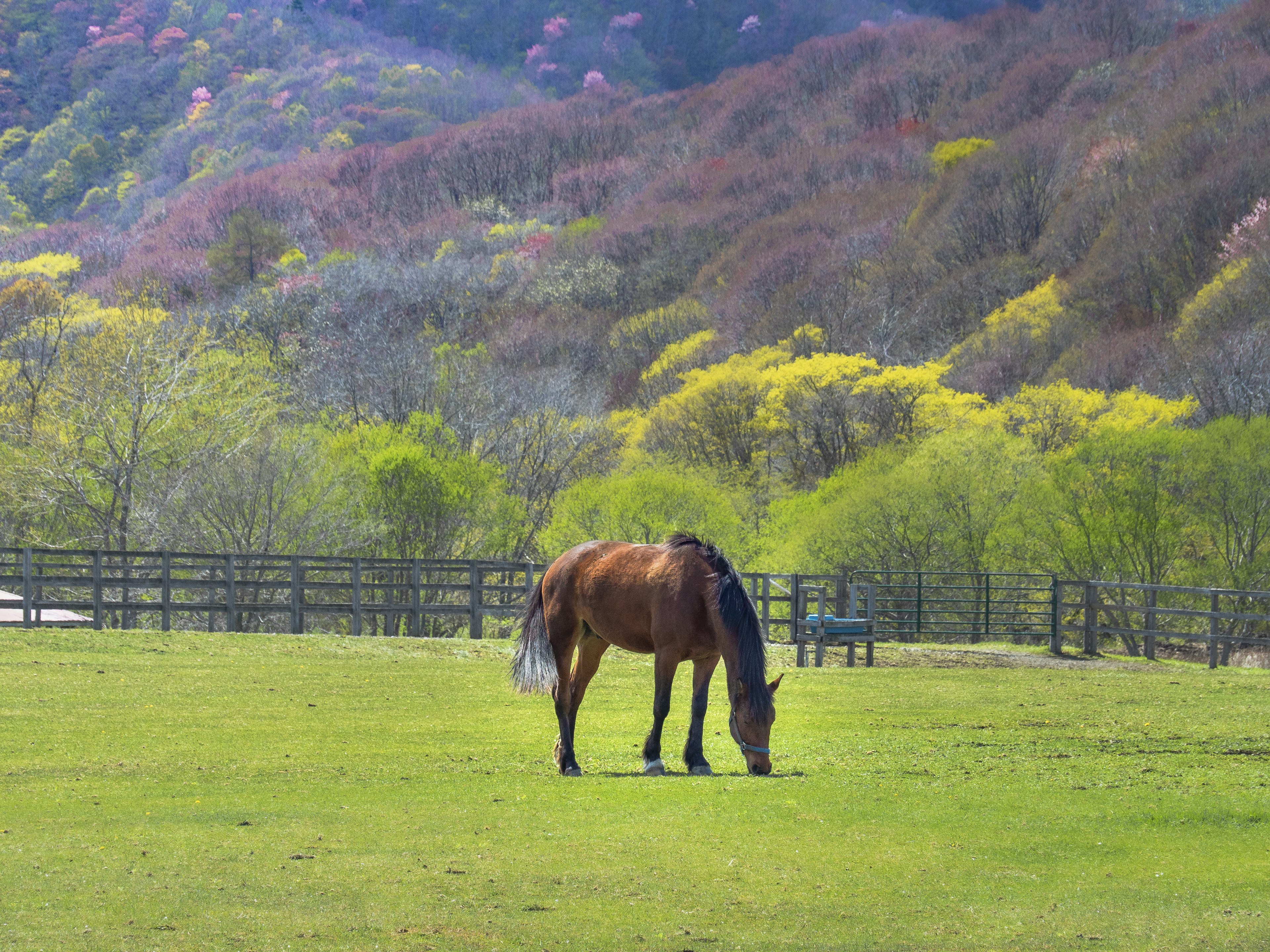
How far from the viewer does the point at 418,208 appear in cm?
11319

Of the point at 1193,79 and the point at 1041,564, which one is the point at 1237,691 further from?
the point at 1193,79

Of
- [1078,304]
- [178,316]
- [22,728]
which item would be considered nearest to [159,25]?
[178,316]

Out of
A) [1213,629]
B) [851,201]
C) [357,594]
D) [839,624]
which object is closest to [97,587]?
[357,594]

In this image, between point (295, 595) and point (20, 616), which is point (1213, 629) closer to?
point (295, 595)

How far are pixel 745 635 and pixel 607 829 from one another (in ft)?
7.09

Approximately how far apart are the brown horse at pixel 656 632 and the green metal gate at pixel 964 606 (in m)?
13.5

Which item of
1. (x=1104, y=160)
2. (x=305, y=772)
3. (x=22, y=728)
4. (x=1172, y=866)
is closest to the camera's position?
(x=1172, y=866)

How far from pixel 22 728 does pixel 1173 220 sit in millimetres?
60294

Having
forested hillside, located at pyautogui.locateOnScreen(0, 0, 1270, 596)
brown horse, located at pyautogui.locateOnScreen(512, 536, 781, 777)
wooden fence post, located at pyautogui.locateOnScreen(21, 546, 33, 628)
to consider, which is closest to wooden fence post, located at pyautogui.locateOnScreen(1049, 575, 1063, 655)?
forested hillside, located at pyautogui.locateOnScreen(0, 0, 1270, 596)

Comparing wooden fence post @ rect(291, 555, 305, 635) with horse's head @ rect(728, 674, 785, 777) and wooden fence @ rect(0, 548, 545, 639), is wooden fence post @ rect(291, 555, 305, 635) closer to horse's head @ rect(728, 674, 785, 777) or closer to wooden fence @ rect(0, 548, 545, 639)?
wooden fence @ rect(0, 548, 545, 639)

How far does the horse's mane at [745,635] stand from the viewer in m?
9.11

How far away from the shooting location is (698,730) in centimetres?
953

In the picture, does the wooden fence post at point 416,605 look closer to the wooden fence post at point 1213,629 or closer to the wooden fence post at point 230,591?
the wooden fence post at point 230,591

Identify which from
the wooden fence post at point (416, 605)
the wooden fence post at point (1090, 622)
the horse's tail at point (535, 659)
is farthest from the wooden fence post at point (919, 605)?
the horse's tail at point (535, 659)
